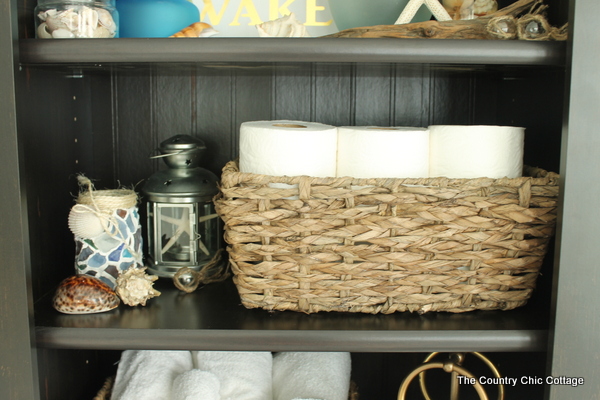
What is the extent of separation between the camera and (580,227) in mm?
729

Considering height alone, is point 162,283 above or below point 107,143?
below

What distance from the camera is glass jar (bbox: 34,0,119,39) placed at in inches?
30.5

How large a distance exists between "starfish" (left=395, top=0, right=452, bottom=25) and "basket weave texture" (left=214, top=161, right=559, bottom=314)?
0.98 feet

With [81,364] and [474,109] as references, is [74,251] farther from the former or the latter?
[474,109]

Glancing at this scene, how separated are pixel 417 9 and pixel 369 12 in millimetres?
85

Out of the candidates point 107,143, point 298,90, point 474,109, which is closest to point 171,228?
point 107,143

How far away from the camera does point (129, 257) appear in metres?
0.95

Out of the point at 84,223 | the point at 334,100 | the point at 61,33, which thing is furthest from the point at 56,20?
the point at 334,100

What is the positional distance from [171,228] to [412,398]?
25.5 inches

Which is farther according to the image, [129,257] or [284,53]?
[129,257]

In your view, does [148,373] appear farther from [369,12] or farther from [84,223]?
[369,12]

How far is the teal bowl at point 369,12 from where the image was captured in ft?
3.10

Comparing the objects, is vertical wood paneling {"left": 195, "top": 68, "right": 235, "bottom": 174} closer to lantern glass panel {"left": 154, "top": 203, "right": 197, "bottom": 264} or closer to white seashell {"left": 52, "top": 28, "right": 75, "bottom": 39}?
lantern glass panel {"left": 154, "top": 203, "right": 197, "bottom": 264}

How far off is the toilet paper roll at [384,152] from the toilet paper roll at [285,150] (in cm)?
3
